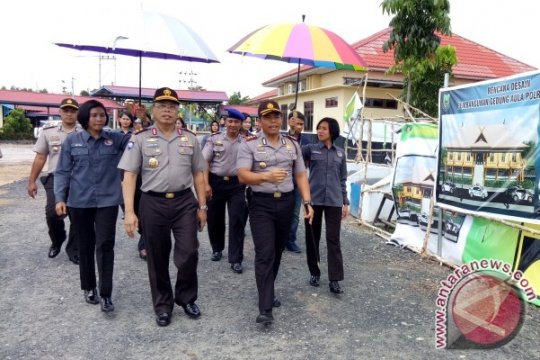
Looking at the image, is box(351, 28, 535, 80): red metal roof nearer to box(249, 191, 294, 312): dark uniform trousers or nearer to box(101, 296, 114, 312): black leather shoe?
box(249, 191, 294, 312): dark uniform trousers

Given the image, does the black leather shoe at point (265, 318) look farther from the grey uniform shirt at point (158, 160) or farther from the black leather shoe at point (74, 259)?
the black leather shoe at point (74, 259)

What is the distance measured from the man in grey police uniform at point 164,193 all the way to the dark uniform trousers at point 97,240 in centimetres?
37

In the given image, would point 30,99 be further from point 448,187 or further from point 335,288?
point 335,288

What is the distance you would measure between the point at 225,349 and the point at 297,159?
1.68 meters

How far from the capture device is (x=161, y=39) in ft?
14.0

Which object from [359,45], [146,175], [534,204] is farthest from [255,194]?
[359,45]

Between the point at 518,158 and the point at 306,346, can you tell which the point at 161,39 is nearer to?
the point at 306,346

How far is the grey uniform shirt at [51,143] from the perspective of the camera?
4949mm

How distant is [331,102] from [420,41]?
9.07m

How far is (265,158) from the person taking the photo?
373cm

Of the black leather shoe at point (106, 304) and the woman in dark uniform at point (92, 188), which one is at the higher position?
the woman in dark uniform at point (92, 188)

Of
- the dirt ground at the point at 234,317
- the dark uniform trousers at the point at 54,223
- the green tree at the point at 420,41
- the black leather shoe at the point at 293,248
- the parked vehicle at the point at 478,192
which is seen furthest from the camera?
the green tree at the point at 420,41

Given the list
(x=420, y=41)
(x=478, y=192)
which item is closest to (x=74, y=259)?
(x=478, y=192)

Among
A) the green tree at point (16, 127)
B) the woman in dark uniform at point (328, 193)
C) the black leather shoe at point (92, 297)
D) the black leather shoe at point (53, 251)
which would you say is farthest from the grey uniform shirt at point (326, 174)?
the green tree at point (16, 127)
